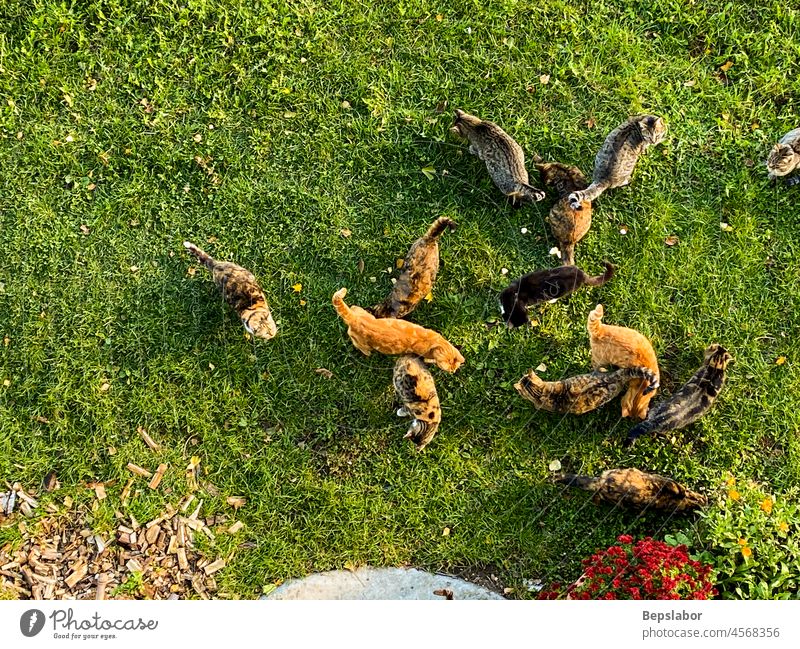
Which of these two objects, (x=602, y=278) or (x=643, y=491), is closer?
(x=643, y=491)

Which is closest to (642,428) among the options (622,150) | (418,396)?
(418,396)

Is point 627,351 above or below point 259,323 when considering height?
above

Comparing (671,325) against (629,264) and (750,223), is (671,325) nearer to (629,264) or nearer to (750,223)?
(629,264)

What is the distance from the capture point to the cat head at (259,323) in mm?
4746

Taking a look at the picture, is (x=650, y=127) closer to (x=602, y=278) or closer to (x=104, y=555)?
(x=602, y=278)

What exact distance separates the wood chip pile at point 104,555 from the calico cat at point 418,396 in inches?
61.8

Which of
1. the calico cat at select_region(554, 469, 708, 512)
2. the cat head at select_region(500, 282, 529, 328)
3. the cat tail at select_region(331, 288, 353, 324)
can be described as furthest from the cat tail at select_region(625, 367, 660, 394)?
the cat tail at select_region(331, 288, 353, 324)

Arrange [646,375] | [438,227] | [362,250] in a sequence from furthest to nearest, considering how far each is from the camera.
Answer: [362,250], [438,227], [646,375]

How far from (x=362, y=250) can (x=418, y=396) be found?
4.40ft

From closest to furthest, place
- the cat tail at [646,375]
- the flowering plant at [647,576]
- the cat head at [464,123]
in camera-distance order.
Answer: the flowering plant at [647,576]
the cat tail at [646,375]
the cat head at [464,123]

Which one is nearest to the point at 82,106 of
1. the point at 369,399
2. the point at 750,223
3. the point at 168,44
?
the point at 168,44

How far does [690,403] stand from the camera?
4738 millimetres

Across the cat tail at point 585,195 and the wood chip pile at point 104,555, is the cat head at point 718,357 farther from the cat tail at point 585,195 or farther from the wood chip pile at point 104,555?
the wood chip pile at point 104,555

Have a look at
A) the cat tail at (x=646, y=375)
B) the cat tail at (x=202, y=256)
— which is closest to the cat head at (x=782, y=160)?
the cat tail at (x=646, y=375)
